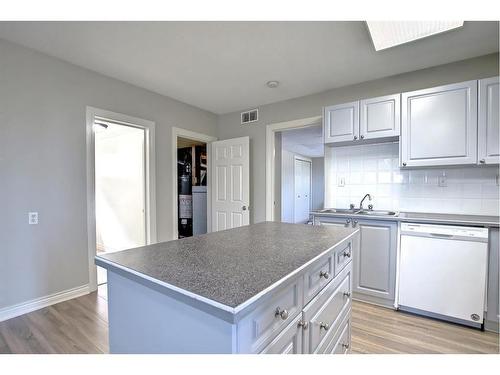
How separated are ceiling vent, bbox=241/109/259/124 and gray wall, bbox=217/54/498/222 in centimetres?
7

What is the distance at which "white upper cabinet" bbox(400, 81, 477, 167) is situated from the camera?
7.05ft

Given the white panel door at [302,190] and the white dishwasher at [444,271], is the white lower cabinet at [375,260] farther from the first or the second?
the white panel door at [302,190]

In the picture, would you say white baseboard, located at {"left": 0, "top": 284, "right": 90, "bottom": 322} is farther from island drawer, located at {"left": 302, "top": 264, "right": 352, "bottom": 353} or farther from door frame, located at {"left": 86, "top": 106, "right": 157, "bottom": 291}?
island drawer, located at {"left": 302, "top": 264, "right": 352, "bottom": 353}

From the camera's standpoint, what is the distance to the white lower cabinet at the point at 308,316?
0.72 m

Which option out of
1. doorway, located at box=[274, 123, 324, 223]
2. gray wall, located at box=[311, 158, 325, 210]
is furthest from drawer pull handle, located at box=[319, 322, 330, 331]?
gray wall, located at box=[311, 158, 325, 210]

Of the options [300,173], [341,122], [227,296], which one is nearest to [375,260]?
[341,122]

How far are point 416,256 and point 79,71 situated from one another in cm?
383

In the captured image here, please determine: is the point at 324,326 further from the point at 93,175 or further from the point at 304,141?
the point at 304,141

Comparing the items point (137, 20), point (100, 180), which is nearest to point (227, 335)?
point (137, 20)

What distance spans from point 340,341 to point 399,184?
6.72ft

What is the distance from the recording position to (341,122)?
9.11ft

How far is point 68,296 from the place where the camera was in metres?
2.48

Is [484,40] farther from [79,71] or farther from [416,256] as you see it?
[79,71]
